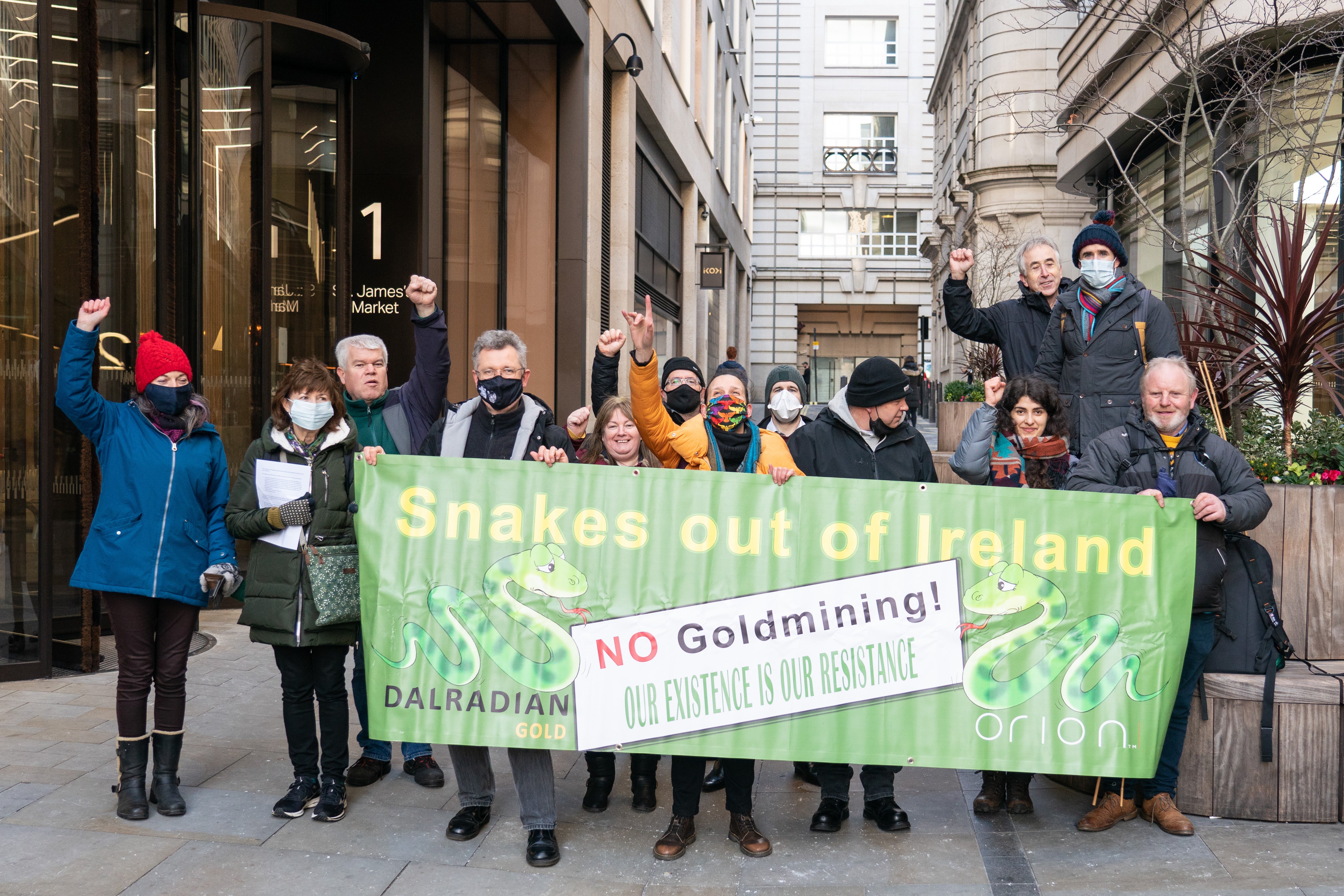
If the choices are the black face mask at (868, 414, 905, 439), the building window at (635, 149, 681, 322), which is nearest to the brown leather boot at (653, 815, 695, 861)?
the black face mask at (868, 414, 905, 439)

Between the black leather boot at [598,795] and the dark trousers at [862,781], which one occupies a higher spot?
the dark trousers at [862,781]

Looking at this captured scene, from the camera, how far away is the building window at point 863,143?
2136 inches

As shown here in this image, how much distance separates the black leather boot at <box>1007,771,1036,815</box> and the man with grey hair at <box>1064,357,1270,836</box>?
0.24 meters

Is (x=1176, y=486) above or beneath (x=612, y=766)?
above

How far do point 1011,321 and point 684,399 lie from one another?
1.98 m

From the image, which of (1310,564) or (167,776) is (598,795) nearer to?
(167,776)

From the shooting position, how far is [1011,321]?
20.7 feet

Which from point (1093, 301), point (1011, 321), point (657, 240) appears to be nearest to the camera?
point (1093, 301)

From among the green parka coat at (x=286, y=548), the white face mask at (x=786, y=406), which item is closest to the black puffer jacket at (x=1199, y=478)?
the white face mask at (x=786, y=406)

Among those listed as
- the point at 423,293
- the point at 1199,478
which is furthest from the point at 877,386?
the point at 423,293

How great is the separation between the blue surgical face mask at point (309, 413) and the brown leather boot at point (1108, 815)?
3.62m

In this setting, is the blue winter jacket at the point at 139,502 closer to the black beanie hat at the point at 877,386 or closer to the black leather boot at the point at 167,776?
the black leather boot at the point at 167,776

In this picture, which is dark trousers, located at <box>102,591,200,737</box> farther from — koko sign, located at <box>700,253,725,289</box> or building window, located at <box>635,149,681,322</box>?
koko sign, located at <box>700,253,725,289</box>

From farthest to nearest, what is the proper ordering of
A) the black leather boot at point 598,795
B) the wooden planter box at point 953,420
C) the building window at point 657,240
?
the building window at point 657,240
the wooden planter box at point 953,420
the black leather boot at point 598,795
